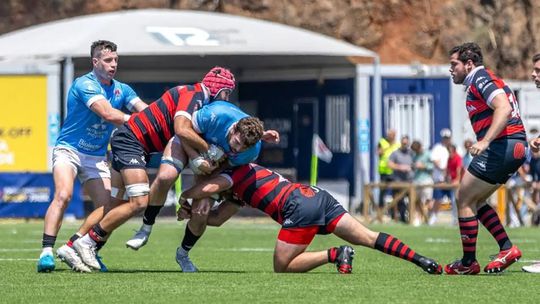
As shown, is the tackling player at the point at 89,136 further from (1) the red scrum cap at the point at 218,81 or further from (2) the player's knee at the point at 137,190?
(1) the red scrum cap at the point at 218,81

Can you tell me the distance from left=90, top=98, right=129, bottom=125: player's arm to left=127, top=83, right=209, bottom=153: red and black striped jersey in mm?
94

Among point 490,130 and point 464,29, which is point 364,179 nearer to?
point 464,29

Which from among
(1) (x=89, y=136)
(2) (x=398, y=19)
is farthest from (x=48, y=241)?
(2) (x=398, y=19)

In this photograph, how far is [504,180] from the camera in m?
13.4

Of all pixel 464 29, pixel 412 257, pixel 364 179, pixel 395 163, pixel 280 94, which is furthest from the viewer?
pixel 464 29

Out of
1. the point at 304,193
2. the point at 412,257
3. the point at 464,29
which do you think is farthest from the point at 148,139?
the point at 464,29

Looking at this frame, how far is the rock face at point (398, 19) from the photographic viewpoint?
4431 cm

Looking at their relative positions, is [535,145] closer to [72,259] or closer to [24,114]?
[72,259]

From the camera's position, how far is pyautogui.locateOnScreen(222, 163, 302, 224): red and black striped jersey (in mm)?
13031

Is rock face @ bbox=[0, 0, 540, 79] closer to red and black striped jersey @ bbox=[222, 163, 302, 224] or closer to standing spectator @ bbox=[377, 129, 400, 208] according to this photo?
standing spectator @ bbox=[377, 129, 400, 208]

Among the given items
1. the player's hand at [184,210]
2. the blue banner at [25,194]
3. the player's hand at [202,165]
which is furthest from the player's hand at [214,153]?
the blue banner at [25,194]

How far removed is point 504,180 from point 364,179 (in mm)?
20777

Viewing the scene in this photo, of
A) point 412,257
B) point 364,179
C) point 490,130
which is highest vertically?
point 490,130

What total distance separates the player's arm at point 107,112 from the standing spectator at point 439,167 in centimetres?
1805
